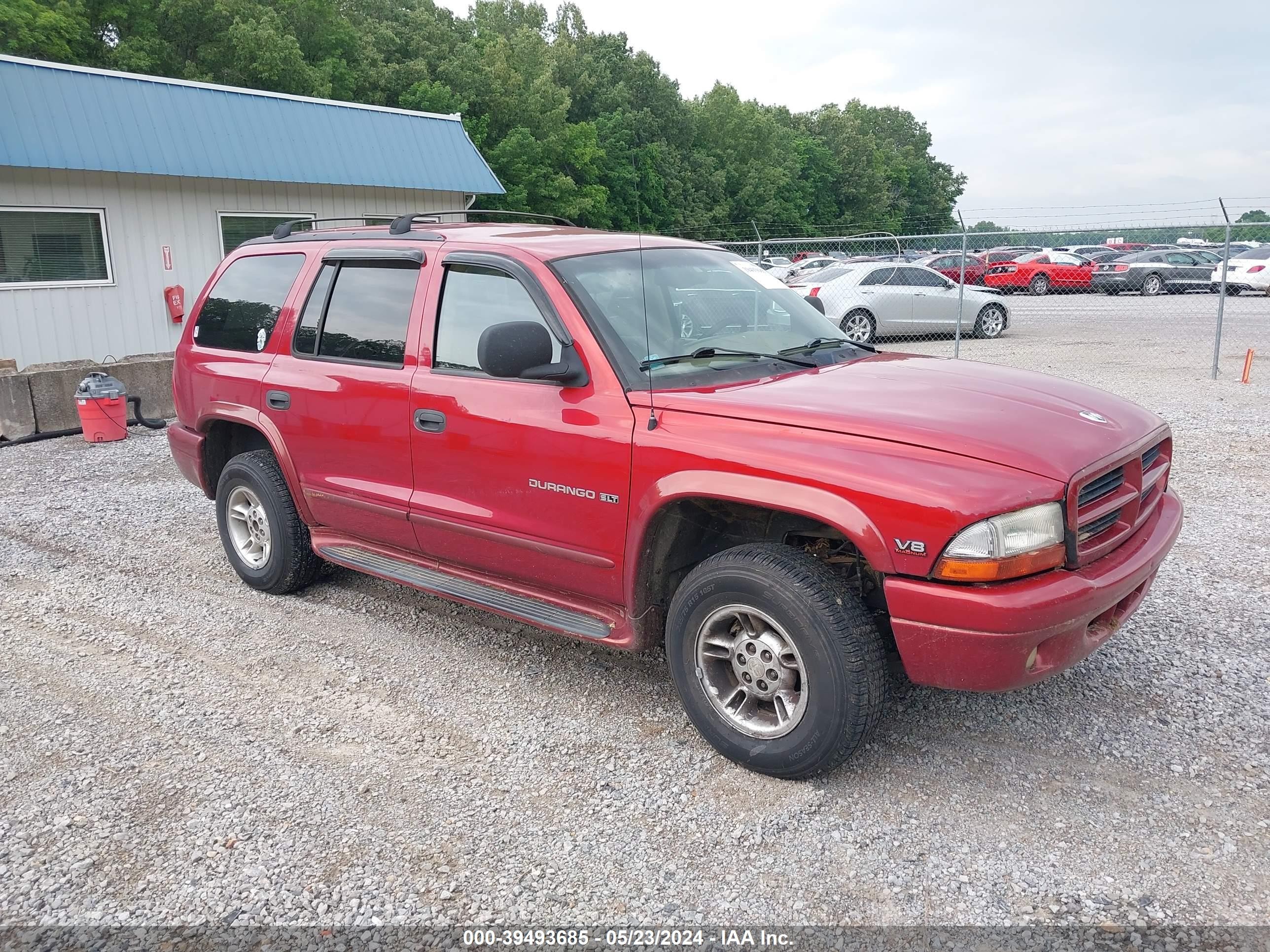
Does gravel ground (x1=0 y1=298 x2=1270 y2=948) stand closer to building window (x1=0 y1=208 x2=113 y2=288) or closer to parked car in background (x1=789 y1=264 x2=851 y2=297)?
building window (x1=0 y1=208 x2=113 y2=288)

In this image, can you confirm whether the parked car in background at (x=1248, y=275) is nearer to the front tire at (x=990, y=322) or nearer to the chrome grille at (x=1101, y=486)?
the front tire at (x=990, y=322)

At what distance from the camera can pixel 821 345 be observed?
436cm

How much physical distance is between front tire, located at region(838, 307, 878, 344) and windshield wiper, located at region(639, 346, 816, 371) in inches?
487

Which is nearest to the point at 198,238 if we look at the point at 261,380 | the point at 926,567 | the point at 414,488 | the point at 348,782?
the point at 261,380

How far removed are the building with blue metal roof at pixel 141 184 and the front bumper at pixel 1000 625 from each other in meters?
13.6

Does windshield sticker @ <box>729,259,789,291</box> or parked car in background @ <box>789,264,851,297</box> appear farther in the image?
parked car in background @ <box>789,264,851,297</box>

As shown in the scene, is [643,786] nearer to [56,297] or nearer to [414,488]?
[414,488]

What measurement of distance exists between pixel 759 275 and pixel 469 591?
2.06 metres

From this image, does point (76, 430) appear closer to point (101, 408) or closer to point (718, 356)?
point (101, 408)

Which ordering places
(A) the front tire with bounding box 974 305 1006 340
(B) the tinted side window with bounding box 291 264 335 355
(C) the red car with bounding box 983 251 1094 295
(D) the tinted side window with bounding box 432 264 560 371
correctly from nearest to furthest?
1. (D) the tinted side window with bounding box 432 264 560 371
2. (B) the tinted side window with bounding box 291 264 335 355
3. (A) the front tire with bounding box 974 305 1006 340
4. (C) the red car with bounding box 983 251 1094 295

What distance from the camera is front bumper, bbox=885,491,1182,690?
9.64 ft


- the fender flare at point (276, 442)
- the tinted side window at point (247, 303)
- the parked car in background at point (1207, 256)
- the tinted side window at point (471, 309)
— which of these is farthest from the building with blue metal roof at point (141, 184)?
the parked car in background at point (1207, 256)

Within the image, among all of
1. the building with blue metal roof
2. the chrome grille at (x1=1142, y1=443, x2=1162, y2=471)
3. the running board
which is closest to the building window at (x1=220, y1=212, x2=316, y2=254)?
the building with blue metal roof

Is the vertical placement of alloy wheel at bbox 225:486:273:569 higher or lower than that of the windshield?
lower
